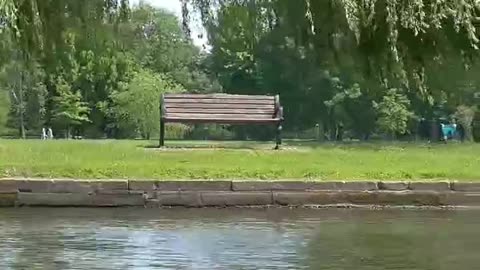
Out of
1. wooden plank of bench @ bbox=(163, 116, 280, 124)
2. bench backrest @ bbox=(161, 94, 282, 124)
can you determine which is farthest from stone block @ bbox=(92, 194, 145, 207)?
bench backrest @ bbox=(161, 94, 282, 124)

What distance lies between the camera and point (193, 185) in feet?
46.1

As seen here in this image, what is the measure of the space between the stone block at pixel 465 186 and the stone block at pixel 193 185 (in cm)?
333

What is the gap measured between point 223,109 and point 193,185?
6.57 meters

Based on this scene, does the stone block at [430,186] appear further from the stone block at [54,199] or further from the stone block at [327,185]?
the stone block at [54,199]

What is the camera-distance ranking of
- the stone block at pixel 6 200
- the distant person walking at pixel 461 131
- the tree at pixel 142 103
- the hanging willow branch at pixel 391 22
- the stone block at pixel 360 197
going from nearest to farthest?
1. the hanging willow branch at pixel 391 22
2. the stone block at pixel 6 200
3. the stone block at pixel 360 197
4. the tree at pixel 142 103
5. the distant person walking at pixel 461 131

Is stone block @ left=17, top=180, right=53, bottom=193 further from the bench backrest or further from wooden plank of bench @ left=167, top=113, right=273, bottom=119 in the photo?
wooden plank of bench @ left=167, top=113, right=273, bottom=119

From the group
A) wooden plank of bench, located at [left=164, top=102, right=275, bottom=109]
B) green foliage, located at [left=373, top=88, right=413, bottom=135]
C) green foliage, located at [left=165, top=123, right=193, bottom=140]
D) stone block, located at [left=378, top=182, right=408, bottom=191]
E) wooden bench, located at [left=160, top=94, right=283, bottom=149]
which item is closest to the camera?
stone block, located at [left=378, top=182, right=408, bottom=191]

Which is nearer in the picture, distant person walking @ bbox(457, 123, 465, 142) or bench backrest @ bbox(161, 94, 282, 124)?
bench backrest @ bbox(161, 94, 282, 124)

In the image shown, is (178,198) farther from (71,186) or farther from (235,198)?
(71,186)

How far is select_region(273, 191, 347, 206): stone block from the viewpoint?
551 inches

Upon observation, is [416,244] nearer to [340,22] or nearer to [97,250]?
[97,250]

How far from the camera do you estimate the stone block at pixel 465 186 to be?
14491 mm

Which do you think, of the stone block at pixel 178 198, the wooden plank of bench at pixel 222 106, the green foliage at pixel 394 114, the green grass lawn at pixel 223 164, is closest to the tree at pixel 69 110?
the green foliage at pixel 394 114

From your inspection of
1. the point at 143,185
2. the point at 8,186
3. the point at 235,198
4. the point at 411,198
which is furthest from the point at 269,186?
the point at 8,186
